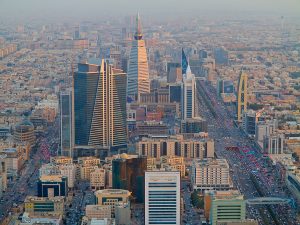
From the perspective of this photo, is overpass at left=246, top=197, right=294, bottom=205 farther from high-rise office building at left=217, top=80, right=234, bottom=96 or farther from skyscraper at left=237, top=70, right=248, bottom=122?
high-rise office building at left=217, top=80, right=234, bottom=96

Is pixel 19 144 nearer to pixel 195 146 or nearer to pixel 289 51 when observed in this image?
pixel 195 146

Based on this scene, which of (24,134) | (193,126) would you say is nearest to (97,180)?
(24,134)

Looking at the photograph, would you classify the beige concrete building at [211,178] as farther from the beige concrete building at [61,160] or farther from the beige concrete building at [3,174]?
the beige concrete building at [3,174]

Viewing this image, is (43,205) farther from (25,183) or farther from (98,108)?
(98,108)

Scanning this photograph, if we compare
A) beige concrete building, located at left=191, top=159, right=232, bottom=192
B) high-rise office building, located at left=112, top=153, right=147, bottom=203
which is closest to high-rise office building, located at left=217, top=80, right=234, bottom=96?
beige concrete building, located at left=191, top=159, right=232, bottom=192

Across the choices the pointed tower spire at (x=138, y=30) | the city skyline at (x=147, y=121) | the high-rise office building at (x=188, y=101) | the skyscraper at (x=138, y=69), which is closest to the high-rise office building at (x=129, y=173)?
the city skyline at (x=147, y=121)

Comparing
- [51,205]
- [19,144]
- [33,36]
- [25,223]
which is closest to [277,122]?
[19,144]
